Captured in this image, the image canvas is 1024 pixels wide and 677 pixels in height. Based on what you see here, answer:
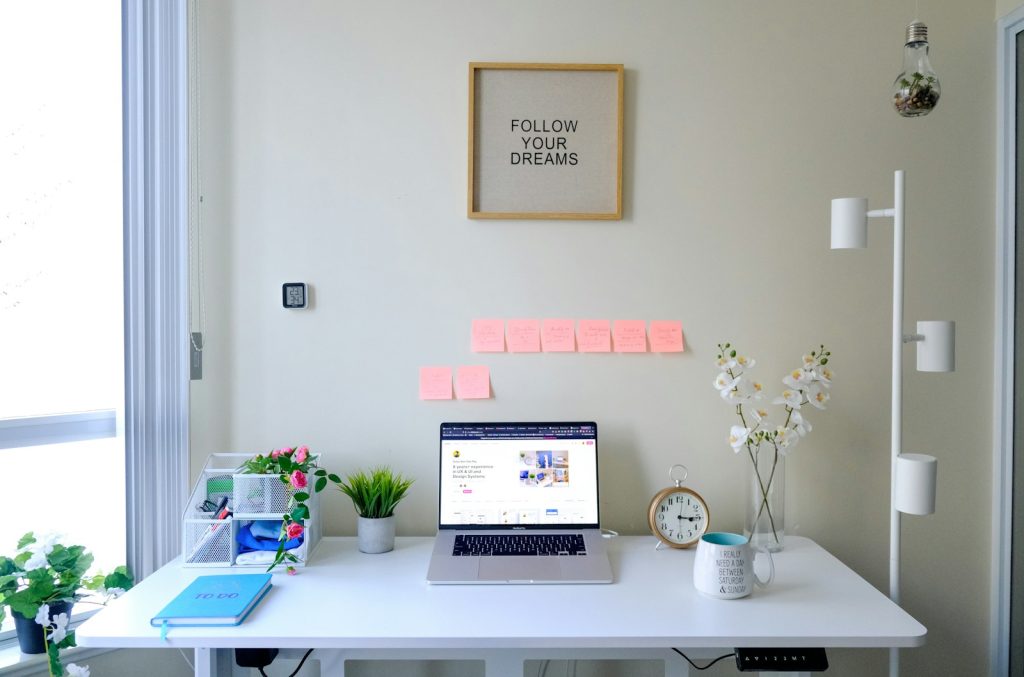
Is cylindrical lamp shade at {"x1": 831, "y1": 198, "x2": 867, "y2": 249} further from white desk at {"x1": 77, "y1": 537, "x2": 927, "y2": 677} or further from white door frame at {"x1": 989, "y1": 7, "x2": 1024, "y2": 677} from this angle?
white desk at {"x1": 77, "y1": 537, "x2": 927, "y2": 677}

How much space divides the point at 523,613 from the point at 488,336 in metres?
0.78

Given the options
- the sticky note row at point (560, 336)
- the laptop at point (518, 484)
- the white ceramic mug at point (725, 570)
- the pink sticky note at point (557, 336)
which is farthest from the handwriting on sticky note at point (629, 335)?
the white ceramic mug at point (725, 570)

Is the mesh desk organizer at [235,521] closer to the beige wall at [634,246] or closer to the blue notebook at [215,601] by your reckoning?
the blue notebook at [215,601]

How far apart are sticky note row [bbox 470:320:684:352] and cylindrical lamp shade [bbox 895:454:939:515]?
62 cm

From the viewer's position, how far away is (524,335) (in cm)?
193

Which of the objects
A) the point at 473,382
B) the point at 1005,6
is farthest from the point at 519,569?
the point at 1005,6

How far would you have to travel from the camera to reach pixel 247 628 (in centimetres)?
134

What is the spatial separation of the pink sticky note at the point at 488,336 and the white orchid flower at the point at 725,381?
23.0 inches

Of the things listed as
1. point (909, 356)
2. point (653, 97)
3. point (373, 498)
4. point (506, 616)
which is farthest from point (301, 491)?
point (909, 356)

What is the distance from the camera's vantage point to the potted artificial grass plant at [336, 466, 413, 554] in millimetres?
1756

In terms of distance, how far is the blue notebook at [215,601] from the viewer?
1.34 metres

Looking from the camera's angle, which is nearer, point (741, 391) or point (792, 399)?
point (792, 399)

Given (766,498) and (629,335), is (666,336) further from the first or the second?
(766,498)

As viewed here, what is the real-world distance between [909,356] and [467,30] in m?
1.53
